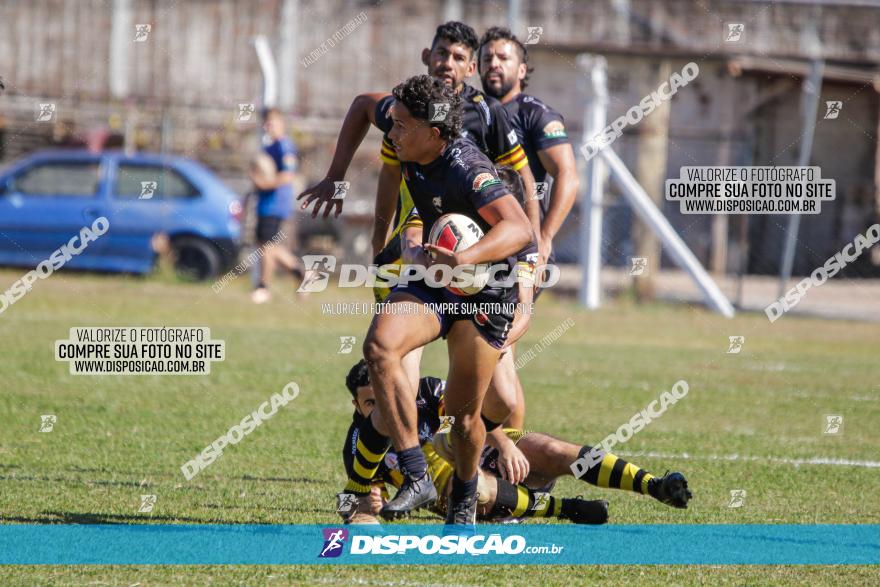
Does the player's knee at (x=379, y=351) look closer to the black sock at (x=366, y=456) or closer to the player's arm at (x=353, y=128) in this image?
the black sock at (x=366, y=456)

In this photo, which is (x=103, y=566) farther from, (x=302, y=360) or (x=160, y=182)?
(x=160, y=182)

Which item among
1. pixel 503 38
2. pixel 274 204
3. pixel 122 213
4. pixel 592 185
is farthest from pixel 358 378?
pixel 122 213

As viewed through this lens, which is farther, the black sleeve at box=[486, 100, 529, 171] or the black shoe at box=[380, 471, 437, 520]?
the black sleeve at box=[486, 100, 529, 171]

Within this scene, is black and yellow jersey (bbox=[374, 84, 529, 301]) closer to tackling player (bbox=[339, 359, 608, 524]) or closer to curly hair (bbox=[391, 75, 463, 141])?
tackling player (bbox=[339, 359, 608, 524])

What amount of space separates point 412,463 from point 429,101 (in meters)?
1.62

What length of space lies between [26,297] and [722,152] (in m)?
12.4

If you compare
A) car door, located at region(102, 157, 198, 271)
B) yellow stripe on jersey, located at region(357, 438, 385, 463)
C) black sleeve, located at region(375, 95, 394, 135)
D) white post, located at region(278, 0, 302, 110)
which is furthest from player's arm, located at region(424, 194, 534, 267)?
white post, located at region(278, 0, 302, 110)

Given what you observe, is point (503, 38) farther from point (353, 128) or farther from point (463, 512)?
point (463, 512)

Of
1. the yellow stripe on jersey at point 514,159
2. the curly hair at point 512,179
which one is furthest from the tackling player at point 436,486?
the yellow stripe on jersey at point 514,159

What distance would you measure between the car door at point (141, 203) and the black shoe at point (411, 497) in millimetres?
14502

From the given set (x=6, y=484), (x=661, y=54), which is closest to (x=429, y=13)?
(x=661, y=54)

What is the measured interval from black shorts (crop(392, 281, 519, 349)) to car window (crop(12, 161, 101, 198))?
50.7ft

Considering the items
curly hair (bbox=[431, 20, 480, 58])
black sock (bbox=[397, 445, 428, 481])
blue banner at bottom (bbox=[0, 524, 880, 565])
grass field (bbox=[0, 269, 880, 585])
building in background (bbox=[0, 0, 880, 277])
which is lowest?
grass field (bbox=[0, 269, 880, 585])

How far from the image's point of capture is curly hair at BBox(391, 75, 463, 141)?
5867 millimetres
